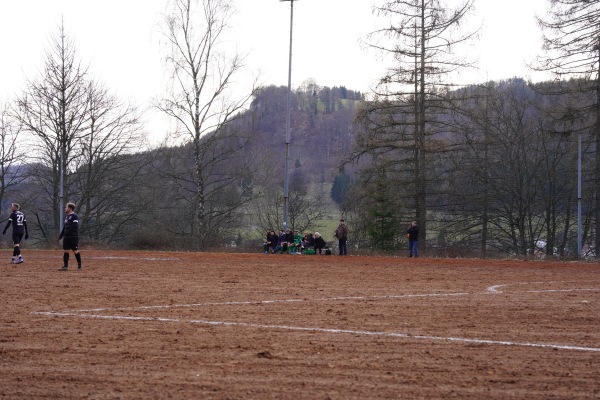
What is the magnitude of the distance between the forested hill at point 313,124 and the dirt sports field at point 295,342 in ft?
277

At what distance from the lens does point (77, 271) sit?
69.5 ft

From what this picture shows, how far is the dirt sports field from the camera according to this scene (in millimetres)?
6320

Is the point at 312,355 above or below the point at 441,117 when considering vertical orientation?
below

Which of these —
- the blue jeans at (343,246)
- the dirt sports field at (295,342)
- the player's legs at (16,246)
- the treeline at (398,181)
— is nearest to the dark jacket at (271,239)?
the blue jeans at (343,246)

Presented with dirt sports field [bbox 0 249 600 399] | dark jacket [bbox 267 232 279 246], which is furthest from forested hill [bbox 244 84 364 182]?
dirt sports field [bbox 0 249 600 399]

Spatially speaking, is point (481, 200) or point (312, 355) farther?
point (481, 200)

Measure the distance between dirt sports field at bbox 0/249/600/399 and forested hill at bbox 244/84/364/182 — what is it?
277 feet

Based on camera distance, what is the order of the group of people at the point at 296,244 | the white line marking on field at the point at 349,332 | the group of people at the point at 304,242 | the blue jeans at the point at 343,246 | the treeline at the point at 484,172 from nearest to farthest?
the white line marking on field at the point at 349,332, the group of people at the point at 304,242, the blue jeans at the point at 343,246, the group of people at the point at 296,244, the treeline at the point at 484,172

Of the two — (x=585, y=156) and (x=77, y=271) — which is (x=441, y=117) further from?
(x=77, y=271)

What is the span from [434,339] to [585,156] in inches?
1486

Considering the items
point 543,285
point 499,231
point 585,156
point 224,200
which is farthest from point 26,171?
point 543,285

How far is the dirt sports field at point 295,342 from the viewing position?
249 inches

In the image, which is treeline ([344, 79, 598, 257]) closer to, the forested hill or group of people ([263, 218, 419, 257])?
group of people ([263, 218, 419, 257])

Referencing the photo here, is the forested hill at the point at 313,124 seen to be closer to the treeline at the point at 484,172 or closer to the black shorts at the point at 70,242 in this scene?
the treeline at the point at 484,172
